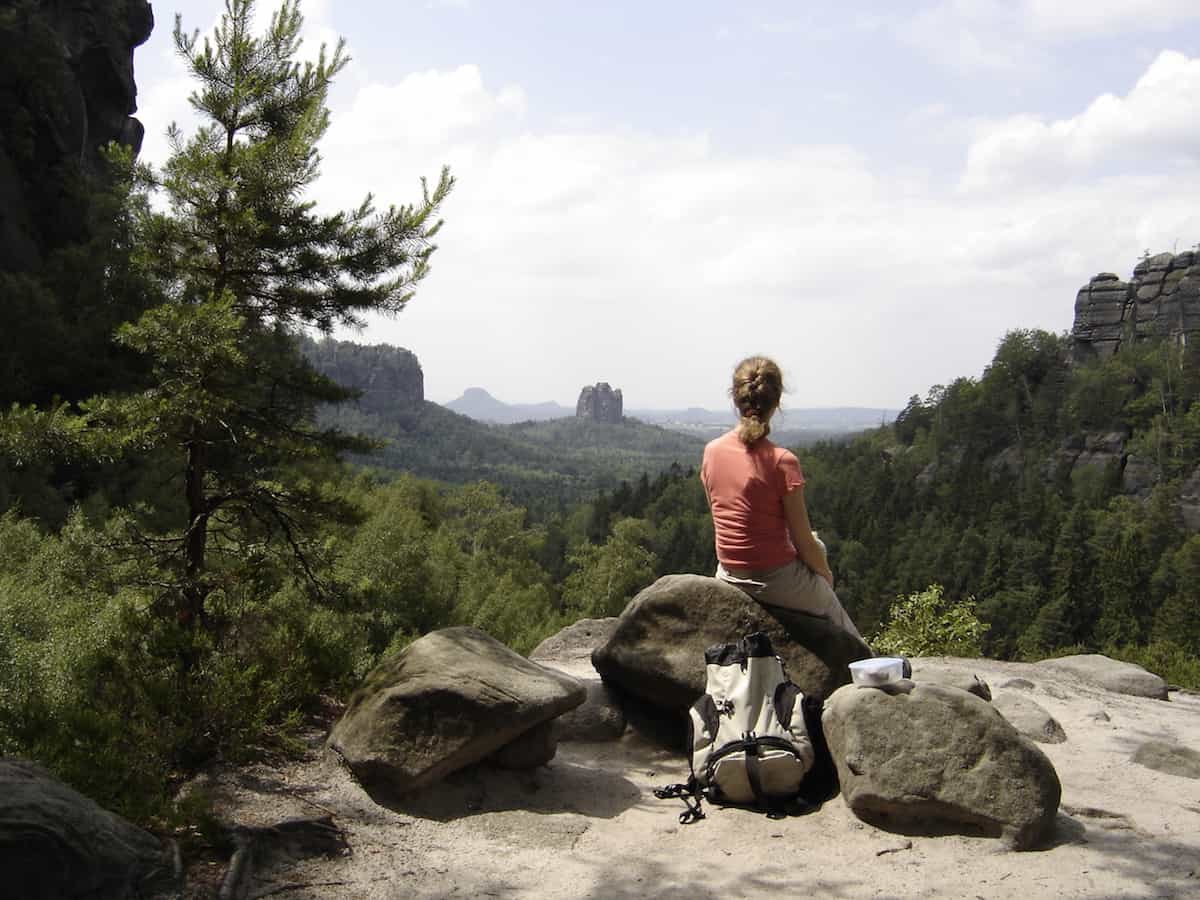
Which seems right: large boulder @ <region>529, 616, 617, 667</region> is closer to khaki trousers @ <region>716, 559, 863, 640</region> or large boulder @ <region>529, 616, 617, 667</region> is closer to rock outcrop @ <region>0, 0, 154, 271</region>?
khaki trousers @ <region>716, 559, 863, 640</region>

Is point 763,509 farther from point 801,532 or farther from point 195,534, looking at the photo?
point 195,534

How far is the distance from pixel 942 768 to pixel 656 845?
1859mm

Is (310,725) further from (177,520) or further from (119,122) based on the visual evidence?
(119,122)

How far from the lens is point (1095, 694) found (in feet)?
33.1

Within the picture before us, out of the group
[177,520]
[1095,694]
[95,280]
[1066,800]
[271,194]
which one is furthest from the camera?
[95,280]

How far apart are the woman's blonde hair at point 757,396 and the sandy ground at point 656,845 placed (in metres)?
2.63

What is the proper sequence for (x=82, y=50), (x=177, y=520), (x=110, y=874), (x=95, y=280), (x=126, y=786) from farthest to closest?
(x=82, y=50)
(x=95, y=280)
(x=177, y=520)
(x=126, y=786)
(x=110, y=874)

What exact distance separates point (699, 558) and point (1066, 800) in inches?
2999

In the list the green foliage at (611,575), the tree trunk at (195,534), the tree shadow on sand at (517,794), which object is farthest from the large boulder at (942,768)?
the green foliage at (611,575)

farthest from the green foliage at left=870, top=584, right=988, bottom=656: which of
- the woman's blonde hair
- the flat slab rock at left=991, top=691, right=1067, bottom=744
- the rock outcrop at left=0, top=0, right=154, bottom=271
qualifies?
the rock outcrop at left=0, top=0, right=154, bottom=271

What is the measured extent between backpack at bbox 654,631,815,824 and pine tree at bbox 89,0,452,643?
3.44 m

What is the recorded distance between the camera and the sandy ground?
15.7ft

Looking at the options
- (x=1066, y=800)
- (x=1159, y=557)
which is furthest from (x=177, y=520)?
(x=1159, y=557)

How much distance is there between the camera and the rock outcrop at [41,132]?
21.8 metres
